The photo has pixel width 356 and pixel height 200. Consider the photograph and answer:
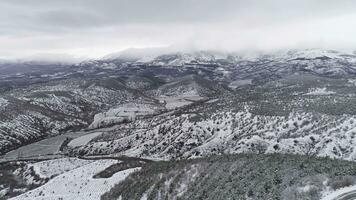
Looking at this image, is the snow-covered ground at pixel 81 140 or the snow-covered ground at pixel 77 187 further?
the snow-covered ground at pixel 81 140

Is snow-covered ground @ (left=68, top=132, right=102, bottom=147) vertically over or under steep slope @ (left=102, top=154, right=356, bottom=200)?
under

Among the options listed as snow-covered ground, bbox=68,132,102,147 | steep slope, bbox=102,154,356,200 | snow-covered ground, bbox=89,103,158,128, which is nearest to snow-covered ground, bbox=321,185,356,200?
steep slope, bbox=102,154,356,200

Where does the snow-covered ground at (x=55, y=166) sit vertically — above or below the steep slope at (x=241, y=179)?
below

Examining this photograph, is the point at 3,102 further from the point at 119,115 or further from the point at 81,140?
the point at 81,140

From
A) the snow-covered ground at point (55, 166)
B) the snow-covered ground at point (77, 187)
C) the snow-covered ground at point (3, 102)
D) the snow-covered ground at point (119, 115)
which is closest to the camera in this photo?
the snow-covered ground at point (77, 187)

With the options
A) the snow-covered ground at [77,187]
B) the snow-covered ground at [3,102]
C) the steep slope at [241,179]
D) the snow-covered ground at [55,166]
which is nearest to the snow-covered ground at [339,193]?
the steep slope at [241,179]

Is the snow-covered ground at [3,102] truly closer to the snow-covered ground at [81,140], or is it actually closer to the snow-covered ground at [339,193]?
the snow-covered ground at [81,140]

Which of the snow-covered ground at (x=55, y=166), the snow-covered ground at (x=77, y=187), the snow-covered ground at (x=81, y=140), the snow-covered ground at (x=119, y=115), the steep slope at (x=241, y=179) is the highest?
the steep slope at (x=241, y=179)

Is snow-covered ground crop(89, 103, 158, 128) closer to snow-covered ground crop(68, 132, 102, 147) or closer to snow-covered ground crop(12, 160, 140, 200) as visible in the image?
snow-covered ground crop(68, 132, 102, 147)

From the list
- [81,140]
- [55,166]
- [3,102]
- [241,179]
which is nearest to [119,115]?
[81,140]

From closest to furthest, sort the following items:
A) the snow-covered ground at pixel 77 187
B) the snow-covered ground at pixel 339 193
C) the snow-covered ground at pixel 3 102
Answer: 1. the snow-covered ground at pixel 339 193
2. the snow-covered ground at pixel 77 187
3. the snow-covered ground at pixel 3 102
